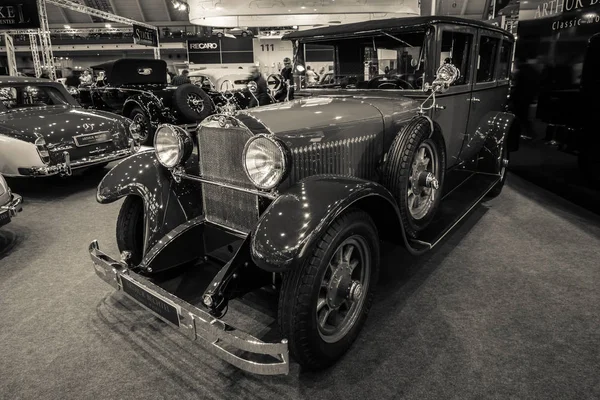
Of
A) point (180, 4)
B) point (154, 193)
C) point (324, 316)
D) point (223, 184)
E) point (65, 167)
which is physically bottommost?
point (324, 316)

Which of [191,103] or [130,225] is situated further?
[191,103]

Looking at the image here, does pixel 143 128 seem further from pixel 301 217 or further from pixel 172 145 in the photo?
pixel 301 217

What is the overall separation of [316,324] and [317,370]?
290 mm

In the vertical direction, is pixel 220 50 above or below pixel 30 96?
above

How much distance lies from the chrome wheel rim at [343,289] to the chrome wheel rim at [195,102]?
277 inches

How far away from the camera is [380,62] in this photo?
10.6 feet

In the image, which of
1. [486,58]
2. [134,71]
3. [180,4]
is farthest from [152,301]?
[180,4]

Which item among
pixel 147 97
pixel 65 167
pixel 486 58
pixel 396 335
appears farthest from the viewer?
pixel 147 97

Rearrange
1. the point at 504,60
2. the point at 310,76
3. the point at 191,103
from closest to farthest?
the point at 310,76, the point at 504,60, the point at 191,103

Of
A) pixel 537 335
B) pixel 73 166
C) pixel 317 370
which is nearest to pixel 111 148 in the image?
pixel 73 166

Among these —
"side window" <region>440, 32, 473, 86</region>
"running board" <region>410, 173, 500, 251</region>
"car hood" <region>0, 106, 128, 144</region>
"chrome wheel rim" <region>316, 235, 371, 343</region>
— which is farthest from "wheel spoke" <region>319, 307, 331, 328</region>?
"car hood" <region>0, 106, 128, 144</region>

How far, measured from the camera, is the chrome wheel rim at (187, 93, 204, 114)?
8482 mm

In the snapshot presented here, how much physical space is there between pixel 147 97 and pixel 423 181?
7041 millimetres

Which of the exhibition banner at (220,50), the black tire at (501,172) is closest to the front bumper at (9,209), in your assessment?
the black tire at (501,172)
